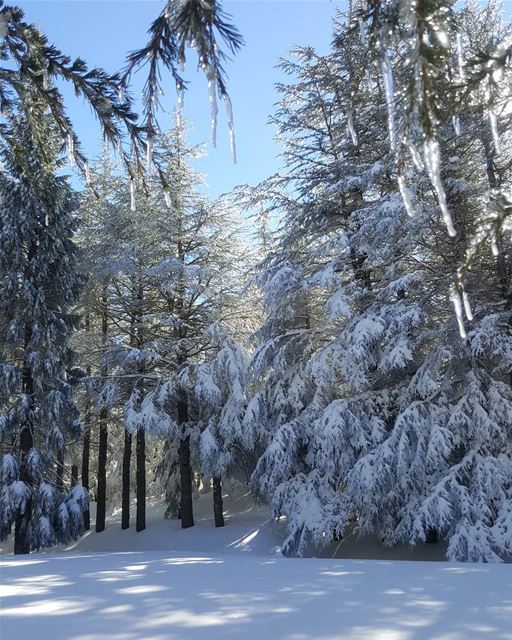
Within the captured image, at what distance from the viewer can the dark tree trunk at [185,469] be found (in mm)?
14516

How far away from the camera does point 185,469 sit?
14578 mm

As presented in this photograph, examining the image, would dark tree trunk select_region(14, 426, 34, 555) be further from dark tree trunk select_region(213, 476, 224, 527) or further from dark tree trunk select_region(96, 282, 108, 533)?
dark tree trunk select_region(213, 476, 224, 527)

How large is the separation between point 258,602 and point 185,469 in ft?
39.5

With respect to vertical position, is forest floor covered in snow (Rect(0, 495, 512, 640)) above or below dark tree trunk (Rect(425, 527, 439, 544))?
above

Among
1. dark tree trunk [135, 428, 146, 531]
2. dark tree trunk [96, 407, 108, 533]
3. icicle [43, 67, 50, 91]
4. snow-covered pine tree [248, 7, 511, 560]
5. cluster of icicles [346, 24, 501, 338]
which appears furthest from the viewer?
dark tree trunk [96, 407, 108, 533]

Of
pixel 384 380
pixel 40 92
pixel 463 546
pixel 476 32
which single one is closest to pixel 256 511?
pixel 384 380

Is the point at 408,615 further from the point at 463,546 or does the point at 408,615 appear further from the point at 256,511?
the point at 256,511

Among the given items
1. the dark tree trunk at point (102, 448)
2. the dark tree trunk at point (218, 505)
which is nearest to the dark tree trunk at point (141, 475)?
the dark tree trunk at point (102, 448)

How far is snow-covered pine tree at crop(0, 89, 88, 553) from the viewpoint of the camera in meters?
12.2

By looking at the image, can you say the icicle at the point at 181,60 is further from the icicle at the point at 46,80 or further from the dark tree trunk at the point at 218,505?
the dark tree trunk at the point at 218,505

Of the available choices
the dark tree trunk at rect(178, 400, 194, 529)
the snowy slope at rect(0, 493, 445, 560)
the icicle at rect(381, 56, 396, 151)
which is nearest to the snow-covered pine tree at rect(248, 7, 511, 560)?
the snowy slope at rect(0, 493, 445, 560)

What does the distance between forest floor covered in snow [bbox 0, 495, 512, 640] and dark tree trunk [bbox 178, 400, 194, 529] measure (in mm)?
9758

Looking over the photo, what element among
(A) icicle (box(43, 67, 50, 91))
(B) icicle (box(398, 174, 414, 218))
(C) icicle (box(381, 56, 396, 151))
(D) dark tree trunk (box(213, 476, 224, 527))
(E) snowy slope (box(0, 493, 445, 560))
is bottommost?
(E) snowy slope (box(0, 493, 445, 560))

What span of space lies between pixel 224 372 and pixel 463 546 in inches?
282
